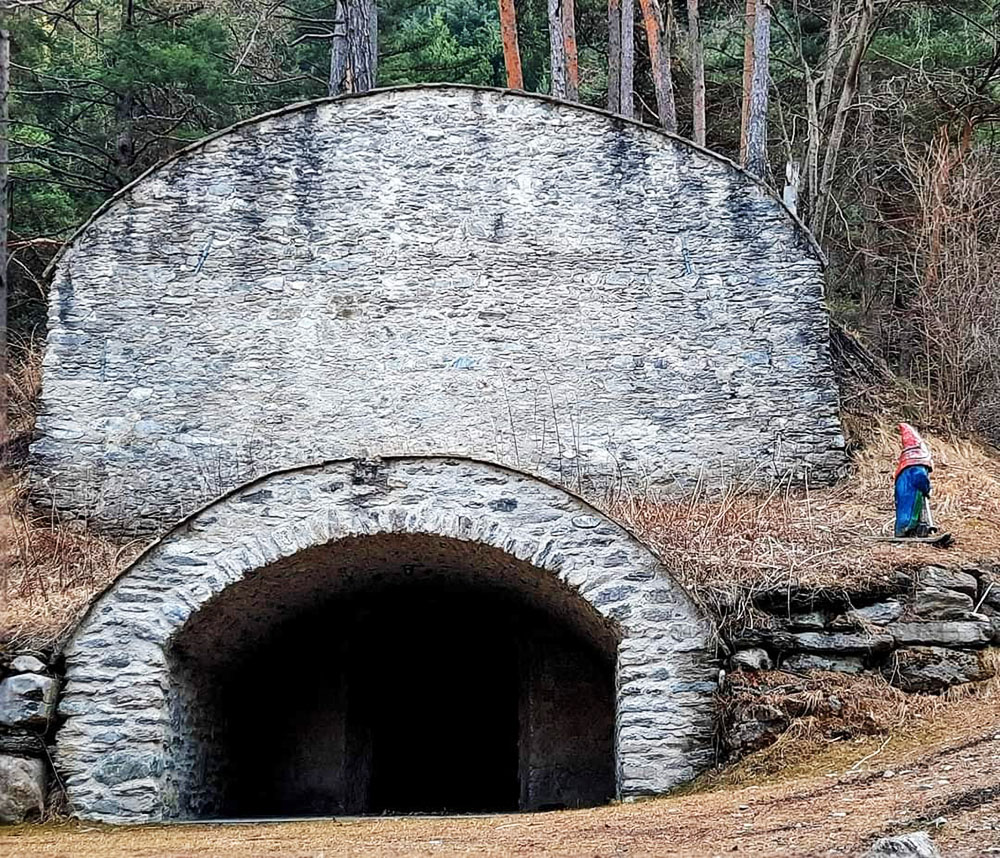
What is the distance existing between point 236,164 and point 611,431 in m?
4.78

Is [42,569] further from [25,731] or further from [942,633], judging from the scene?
[942,633]

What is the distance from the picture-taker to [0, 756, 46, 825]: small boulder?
26.7 ft

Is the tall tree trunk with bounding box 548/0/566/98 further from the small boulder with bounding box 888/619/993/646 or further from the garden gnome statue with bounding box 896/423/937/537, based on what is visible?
the small boulder with bounding box 888/619/993/646

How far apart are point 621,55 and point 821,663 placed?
12120mm

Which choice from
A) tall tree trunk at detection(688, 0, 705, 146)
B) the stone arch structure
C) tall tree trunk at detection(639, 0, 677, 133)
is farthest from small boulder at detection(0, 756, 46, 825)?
tall tree trunk at detection(688, 0, 705, 146)

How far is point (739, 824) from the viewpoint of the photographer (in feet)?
20.7

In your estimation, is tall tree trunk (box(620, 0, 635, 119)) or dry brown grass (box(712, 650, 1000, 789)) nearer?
dry brown grass (box(712, 650, 1000, 789))

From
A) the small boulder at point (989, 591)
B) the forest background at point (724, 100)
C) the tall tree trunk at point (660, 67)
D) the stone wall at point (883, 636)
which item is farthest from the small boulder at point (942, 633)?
the tall tree trunk at point (660, 67)

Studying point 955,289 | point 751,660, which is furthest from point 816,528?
point 955,289

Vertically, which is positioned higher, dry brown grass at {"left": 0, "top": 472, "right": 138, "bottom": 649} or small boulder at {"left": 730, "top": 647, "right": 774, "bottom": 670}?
dry brown grass at {"left": 0, "top": 472, "right": 138, "bottom": 649}

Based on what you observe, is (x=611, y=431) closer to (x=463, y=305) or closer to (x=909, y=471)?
(x=463, y=305)

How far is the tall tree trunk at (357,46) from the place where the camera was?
55.2 feet

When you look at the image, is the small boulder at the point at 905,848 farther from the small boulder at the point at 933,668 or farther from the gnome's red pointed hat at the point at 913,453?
the gnome's red pointed hat at the point at 913,453

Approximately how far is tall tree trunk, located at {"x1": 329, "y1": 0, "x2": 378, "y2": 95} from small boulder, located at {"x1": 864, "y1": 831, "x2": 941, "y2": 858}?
1343 cm
